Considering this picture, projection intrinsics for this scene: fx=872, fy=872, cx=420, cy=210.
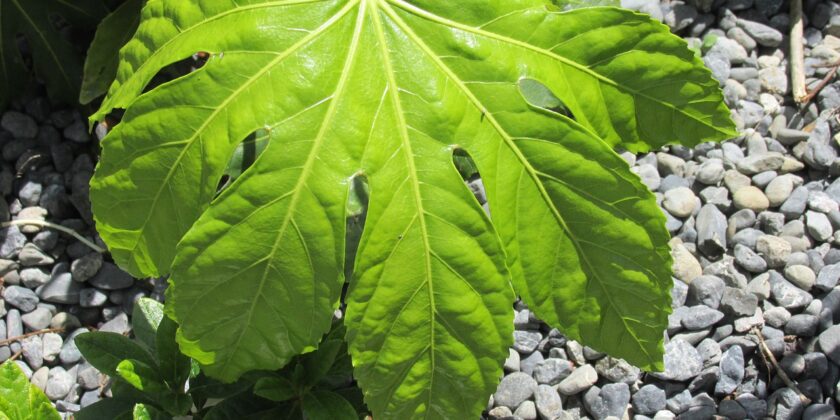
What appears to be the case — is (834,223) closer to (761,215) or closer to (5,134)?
(761,215)

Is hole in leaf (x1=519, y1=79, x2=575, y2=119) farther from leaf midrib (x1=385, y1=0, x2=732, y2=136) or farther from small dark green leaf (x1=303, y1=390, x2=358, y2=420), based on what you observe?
small dark green leaf (x1=303, y1=390, x2=358, y2=420)

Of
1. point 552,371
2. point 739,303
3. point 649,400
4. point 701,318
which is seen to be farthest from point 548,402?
point 739,303

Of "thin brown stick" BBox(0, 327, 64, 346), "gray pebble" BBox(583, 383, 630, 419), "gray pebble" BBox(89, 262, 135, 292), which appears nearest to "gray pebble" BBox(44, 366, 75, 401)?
"thin brown stick" BBox(0, 327, 64, 346)

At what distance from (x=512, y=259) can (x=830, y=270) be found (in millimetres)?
1207

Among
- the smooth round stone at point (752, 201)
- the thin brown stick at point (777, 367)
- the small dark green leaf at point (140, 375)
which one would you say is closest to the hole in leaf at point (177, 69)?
the small dark green leaf at point (140, 375)

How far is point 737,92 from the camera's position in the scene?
262 cm

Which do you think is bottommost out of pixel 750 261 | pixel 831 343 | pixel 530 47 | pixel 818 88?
pixel 831 343

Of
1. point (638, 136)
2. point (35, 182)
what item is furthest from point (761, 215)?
point (35, 182)

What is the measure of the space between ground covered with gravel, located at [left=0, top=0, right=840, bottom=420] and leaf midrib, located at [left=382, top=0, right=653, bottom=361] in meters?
0.72

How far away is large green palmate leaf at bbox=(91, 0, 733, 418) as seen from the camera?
147 cm

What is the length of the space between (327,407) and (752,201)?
1.35 metres

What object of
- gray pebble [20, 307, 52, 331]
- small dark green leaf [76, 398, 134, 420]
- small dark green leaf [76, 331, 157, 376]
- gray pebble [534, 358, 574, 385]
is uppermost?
small dark green leaf [76, 331, 157, 376]

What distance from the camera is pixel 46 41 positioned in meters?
2.40

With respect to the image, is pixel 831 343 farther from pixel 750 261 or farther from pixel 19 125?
pixel 19 125
